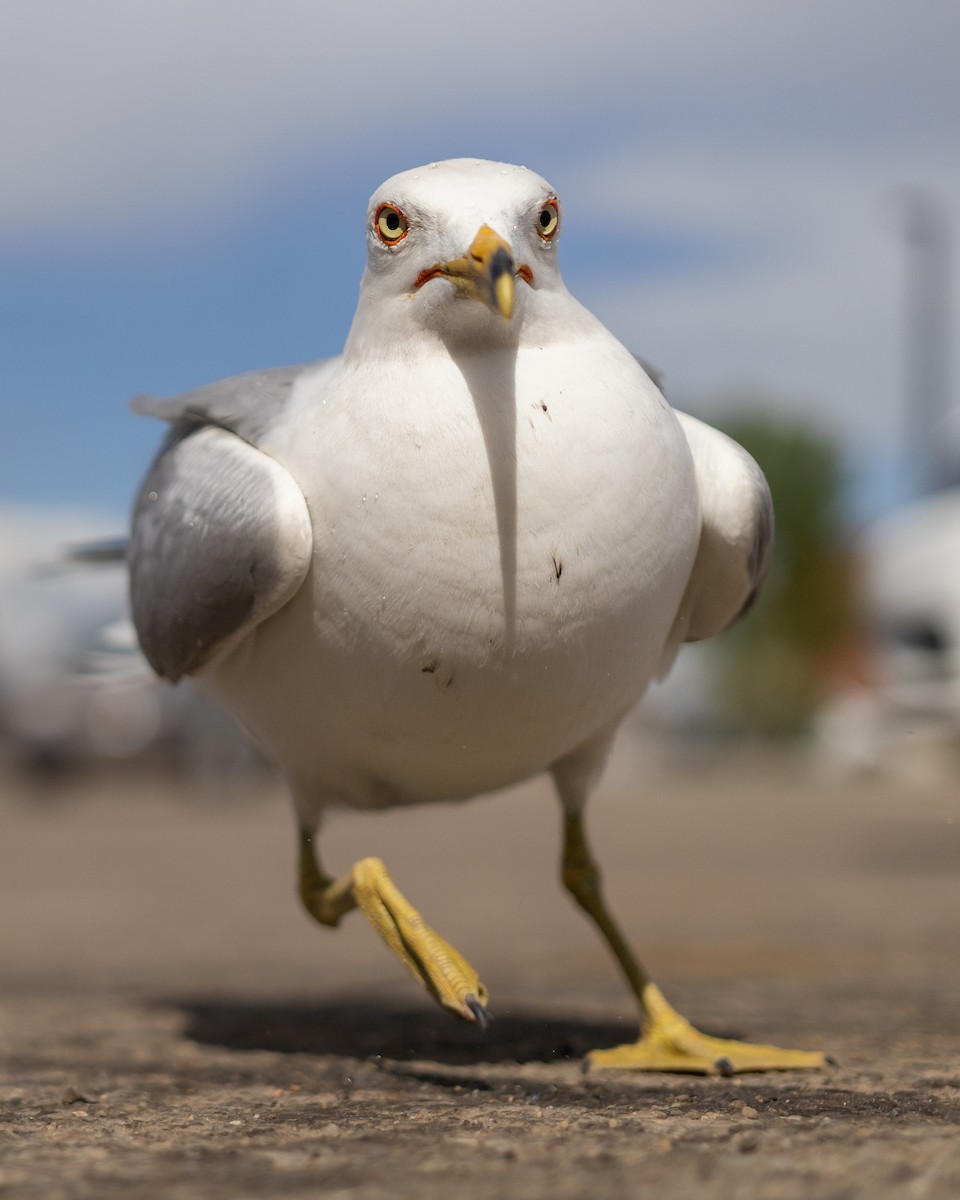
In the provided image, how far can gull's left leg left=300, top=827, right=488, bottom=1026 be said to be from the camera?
4.01 m

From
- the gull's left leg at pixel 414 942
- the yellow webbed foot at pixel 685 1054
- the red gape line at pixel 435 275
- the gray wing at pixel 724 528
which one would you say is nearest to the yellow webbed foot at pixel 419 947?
the gull's left leg at pixel 414 942

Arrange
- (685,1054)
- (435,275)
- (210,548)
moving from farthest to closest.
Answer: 1. (685,1054)
2. (210,548)
3. (435,275)

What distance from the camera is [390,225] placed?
13.3 feet

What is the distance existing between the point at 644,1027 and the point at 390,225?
225 centimetres

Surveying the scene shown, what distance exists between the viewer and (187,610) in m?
4.39

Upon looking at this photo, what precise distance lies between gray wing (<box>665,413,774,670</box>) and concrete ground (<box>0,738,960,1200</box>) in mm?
1266

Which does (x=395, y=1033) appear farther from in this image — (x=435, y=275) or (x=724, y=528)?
(x=435, y=275)

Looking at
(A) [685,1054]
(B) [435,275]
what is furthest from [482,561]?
(A) [685,1054]

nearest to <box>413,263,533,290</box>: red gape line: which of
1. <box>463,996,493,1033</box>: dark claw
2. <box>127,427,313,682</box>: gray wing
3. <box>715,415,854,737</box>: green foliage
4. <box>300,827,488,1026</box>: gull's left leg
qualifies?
<box>127,427,313,682</box>: gray wing

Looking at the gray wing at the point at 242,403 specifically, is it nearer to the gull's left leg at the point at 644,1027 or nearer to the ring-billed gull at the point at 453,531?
the ring-billed gull at the point at 453,531

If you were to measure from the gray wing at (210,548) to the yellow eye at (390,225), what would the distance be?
608mm

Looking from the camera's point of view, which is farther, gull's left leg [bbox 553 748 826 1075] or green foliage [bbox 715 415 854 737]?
green foliage [bbox 715 415 854 737]

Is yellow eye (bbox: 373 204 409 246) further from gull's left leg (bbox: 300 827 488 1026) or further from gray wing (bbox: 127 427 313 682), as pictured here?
gull's left leg (bbox: 300 827 488 1026)

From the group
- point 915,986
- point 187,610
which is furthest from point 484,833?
point 187,610
